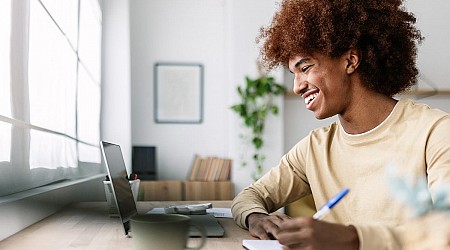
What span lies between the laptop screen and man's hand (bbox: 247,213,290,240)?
0.99 ft

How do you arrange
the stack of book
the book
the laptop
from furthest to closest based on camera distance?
the stack of book < the laptop < the book

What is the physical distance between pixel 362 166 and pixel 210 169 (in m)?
3.18

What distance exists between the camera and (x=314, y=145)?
1.70m

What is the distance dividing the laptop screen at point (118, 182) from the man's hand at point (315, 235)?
0.46 m

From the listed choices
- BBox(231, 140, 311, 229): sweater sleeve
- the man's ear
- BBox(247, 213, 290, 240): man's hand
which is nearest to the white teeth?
the man's ear

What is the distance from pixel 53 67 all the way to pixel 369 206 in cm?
171

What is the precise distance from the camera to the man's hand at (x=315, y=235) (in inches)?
33.0

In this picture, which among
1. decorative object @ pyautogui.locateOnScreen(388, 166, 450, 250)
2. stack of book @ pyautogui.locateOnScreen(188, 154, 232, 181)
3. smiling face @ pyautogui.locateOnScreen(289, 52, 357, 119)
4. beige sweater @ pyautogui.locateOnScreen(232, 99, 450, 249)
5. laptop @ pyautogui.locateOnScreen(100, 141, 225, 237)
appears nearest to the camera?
decorative object @ pyautogui.locateOnScreen(388, 166, 450, 250)

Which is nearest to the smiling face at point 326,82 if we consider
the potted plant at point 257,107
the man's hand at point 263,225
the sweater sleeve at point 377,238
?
the man's hand at point 263,225

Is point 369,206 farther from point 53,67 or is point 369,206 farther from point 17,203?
point 53,67

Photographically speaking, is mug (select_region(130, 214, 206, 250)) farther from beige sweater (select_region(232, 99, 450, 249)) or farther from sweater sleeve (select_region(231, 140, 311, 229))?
sweater sleeve (select_region(231, 140, 311, 229))

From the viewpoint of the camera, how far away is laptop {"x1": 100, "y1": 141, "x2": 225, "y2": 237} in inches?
48.3

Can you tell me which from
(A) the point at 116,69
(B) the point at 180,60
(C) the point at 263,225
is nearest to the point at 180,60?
(B) the point at 180,60

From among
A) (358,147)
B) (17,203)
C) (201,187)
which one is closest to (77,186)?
(17,203)
